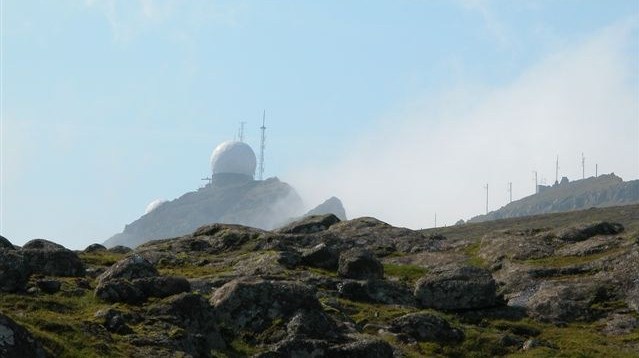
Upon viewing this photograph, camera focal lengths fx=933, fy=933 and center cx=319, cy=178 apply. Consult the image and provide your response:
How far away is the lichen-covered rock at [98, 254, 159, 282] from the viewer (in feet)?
148

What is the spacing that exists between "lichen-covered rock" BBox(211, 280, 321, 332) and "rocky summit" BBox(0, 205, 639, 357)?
67mm

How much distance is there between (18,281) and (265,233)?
35.9 m

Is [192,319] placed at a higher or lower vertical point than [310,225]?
lower

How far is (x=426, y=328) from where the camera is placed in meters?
43.9

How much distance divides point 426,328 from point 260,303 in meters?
8.37

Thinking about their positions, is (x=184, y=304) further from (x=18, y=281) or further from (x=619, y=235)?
(x=619, y=235)

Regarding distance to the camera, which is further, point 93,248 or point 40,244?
point 93,248

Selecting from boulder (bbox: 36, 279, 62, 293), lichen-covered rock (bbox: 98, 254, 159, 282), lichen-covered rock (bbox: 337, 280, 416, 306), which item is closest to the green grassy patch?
lichen-covered rock (bbox: 337, 280, 416, 306)

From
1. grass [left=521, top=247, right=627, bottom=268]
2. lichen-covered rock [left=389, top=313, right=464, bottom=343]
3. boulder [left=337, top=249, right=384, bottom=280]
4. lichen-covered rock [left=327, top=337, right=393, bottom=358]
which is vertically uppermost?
grass [left=521, top=247, right=627, bottom=268]

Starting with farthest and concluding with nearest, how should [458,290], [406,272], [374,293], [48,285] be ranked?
[406,272] → [374,293] → [458,290] → [48,285]

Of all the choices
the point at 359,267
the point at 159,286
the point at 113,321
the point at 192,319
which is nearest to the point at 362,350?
the point at 192,319

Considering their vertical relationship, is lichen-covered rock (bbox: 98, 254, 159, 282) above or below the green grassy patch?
below

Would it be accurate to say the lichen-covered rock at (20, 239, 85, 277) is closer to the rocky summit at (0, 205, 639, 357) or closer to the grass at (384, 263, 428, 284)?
the rocky summit at (0, 205, 639, 357)

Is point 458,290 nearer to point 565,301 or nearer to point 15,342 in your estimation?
point 565,301
